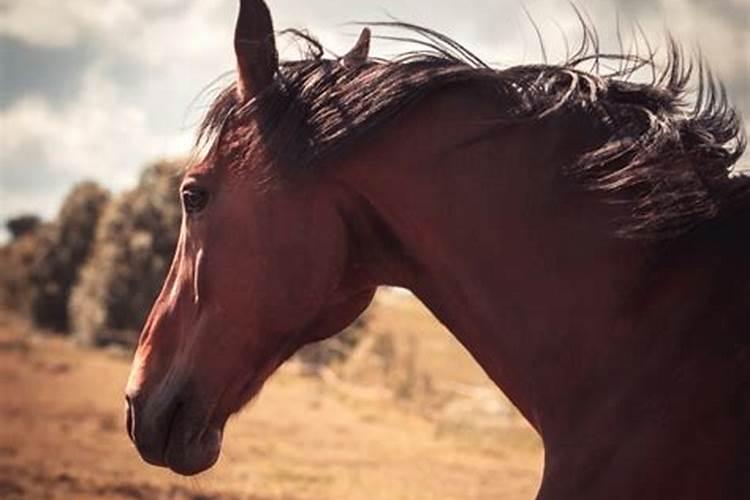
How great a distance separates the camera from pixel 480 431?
532 inches

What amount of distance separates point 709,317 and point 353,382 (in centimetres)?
1717

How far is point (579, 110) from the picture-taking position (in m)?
2.31

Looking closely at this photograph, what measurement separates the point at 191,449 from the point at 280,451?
9.38 metres

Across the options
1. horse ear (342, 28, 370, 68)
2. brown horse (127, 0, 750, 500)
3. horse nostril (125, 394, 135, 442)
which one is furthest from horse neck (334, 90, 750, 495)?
horse nostril (125, 394, 135, 442)

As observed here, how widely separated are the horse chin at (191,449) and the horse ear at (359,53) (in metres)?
0.95

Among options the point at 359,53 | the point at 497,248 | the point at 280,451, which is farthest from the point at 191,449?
the point at 280,451

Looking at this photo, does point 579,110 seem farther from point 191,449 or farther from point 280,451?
point 280,451

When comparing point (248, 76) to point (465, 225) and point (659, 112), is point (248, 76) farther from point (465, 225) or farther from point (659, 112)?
point (659, 112)

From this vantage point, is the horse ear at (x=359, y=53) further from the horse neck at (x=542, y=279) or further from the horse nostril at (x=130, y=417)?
the horse nostril at (x=130, y=417)

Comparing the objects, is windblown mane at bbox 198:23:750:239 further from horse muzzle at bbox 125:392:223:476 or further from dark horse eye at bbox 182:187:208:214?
horse muzzle at bbox 125:392:223:476

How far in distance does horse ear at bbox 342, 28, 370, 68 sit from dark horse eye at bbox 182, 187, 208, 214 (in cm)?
47

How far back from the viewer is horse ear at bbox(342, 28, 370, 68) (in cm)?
252

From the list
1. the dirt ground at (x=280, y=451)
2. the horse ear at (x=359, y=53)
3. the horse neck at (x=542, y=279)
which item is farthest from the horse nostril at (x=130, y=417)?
the dirt ground at (x=280, y=451)

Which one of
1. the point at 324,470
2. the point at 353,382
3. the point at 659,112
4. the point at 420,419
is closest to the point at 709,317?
the point at 659,112
